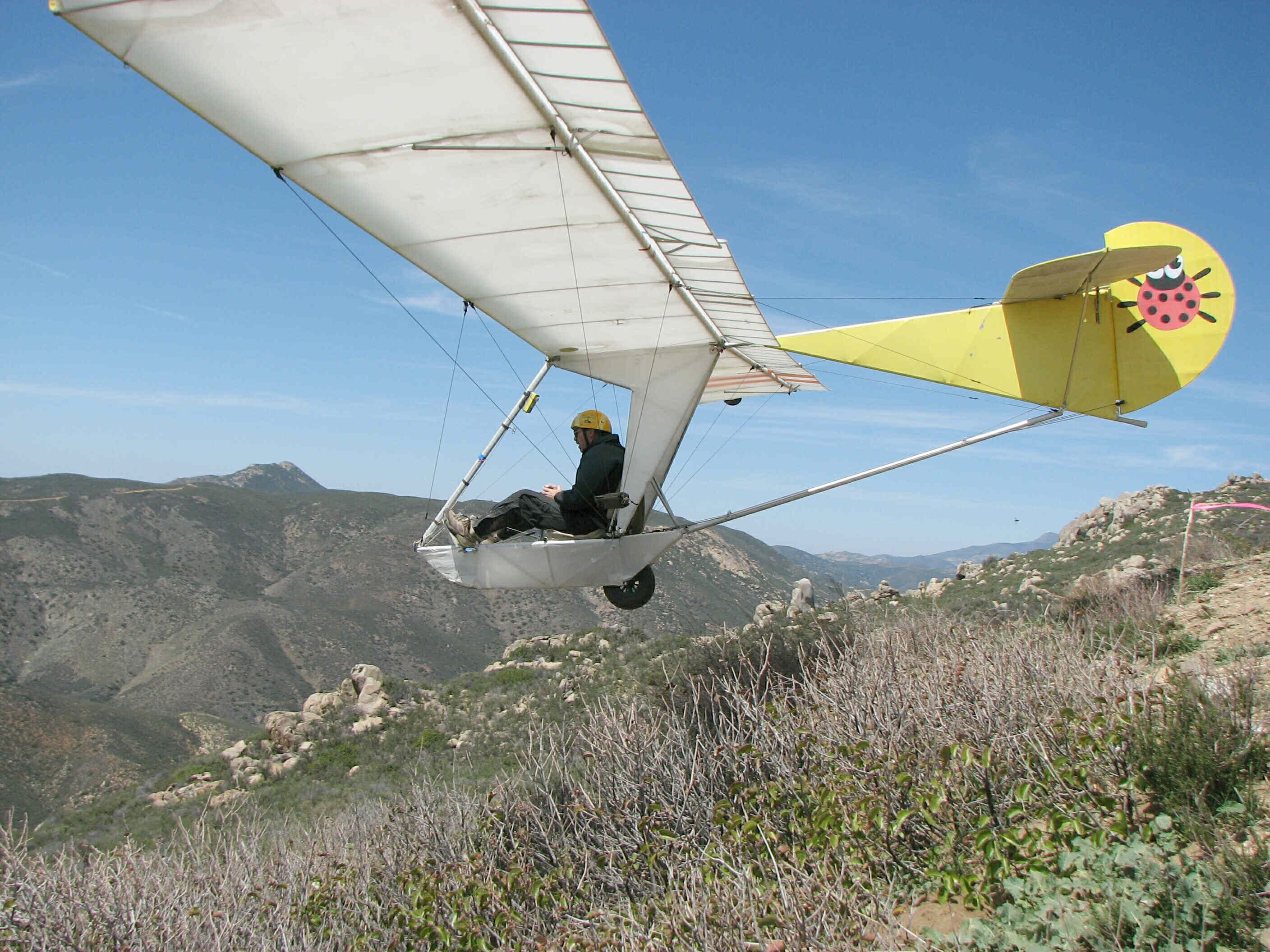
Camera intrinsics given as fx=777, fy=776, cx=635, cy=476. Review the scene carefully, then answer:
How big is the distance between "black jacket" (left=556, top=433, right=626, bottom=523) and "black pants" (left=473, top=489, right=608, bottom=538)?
4 centimetres

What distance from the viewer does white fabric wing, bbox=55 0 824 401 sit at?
427 cm

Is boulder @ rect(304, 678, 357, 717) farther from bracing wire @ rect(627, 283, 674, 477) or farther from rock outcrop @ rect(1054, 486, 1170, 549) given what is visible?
rock outcrop @ rect(1054, 486, 1170, 549)

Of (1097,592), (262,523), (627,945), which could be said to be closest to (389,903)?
(627,945)

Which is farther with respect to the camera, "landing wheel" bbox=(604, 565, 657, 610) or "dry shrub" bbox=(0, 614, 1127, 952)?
"landing wheel" bbox=(604, 565, 657, 610)

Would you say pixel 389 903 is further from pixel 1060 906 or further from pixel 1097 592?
pixel 1097 592

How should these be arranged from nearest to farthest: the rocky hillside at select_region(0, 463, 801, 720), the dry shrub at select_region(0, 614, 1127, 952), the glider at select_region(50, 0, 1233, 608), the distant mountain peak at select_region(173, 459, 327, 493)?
the dry shrub at select_region(0, 614, 1127, 952) → the glider at select_region(50, 0, 1233, 608) → the rocky hillside at select_region(0, 463, 801, 720) → the distant mountain peak at select_region(173, 459, 327, 493)

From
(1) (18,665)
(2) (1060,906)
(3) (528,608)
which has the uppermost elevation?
(2) (1060,906)

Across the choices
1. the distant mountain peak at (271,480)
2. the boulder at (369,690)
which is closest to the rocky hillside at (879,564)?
the boulder at (369,690)

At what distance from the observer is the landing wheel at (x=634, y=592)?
393 inches

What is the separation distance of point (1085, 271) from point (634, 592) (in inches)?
253

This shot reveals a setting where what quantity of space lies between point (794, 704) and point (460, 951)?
3440 mm

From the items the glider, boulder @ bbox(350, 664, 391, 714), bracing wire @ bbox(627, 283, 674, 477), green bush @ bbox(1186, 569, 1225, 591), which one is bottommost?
boulder @ bbox(350, 664, 391, 714)

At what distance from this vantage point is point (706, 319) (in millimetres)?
8422

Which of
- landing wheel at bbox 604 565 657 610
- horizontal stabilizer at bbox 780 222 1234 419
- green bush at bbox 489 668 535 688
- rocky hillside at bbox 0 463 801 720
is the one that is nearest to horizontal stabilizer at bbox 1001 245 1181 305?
horizontal stabilizer at bbox 780 222 1234 419
